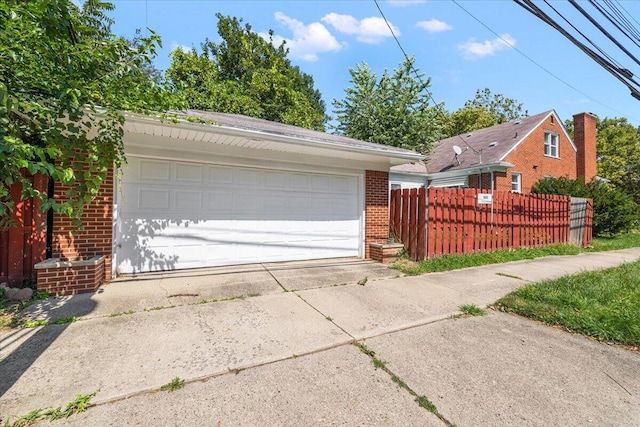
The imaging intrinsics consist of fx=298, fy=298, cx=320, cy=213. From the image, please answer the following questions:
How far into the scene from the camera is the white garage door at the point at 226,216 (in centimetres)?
527

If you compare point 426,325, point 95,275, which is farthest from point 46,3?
point 426,325

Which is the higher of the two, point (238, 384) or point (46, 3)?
point (46, 3)

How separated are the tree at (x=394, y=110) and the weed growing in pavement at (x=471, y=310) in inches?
523

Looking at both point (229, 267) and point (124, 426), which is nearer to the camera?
point (124, 426)

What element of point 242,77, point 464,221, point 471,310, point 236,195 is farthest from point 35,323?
point 242,77

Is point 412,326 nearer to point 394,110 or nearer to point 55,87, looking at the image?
point 55,87

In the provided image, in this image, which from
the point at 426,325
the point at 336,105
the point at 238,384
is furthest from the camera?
the point at 336,105

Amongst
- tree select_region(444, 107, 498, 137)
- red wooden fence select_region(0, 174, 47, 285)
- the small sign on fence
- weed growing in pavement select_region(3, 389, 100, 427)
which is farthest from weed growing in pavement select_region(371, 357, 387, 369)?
tree select_region(444, 107, 498, 137)

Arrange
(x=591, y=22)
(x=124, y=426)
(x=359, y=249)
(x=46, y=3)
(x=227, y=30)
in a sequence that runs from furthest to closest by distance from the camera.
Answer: (x=227, y=30) → (x=359, y=249) → (x=591, y=22) → (x=46, y=3) → (x=124, y=426)

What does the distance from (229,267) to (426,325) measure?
3.94 meters

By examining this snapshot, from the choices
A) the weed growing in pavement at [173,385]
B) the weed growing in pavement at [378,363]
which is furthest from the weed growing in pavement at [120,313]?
the weed growing in pavement at [378,363]

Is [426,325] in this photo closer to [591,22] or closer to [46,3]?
[46,3]

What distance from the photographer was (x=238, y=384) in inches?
89.1

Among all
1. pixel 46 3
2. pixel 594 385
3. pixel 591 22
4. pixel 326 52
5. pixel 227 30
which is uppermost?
pixel 227 30
